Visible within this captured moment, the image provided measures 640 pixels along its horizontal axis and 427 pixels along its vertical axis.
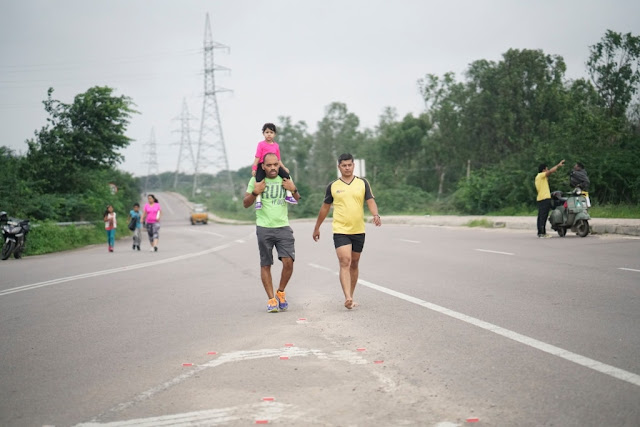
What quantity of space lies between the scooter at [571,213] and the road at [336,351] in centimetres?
618

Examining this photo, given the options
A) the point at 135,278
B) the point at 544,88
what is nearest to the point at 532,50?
the point at 544,88

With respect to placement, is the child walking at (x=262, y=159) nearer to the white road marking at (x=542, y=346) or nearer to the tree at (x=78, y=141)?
the white road marking at (x=542, y=346)

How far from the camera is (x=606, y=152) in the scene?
2877 centimetres

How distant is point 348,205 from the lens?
8227 millimetres

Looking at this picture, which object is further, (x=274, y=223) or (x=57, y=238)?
(x=57, y=238)

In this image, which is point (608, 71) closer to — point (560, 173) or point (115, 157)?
point (560, 173)

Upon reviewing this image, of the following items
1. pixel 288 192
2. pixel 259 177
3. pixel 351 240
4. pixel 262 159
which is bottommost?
pixel 351 240

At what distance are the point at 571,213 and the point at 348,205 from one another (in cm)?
1153

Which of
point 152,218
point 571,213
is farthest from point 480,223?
point 152,218

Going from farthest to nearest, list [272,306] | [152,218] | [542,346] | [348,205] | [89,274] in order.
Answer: [152,218] → [89,274] → [348,205] → [272,306] → [542,346]

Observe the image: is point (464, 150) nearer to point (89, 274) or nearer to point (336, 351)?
point (89, 274)

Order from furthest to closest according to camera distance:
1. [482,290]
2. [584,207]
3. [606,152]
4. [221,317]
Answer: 1. [606,152]
2. [584,207]
3. [482,290]
4. [221,317]

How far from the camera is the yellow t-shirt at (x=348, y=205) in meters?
8.23

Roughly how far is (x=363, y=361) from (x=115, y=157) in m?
31.5
